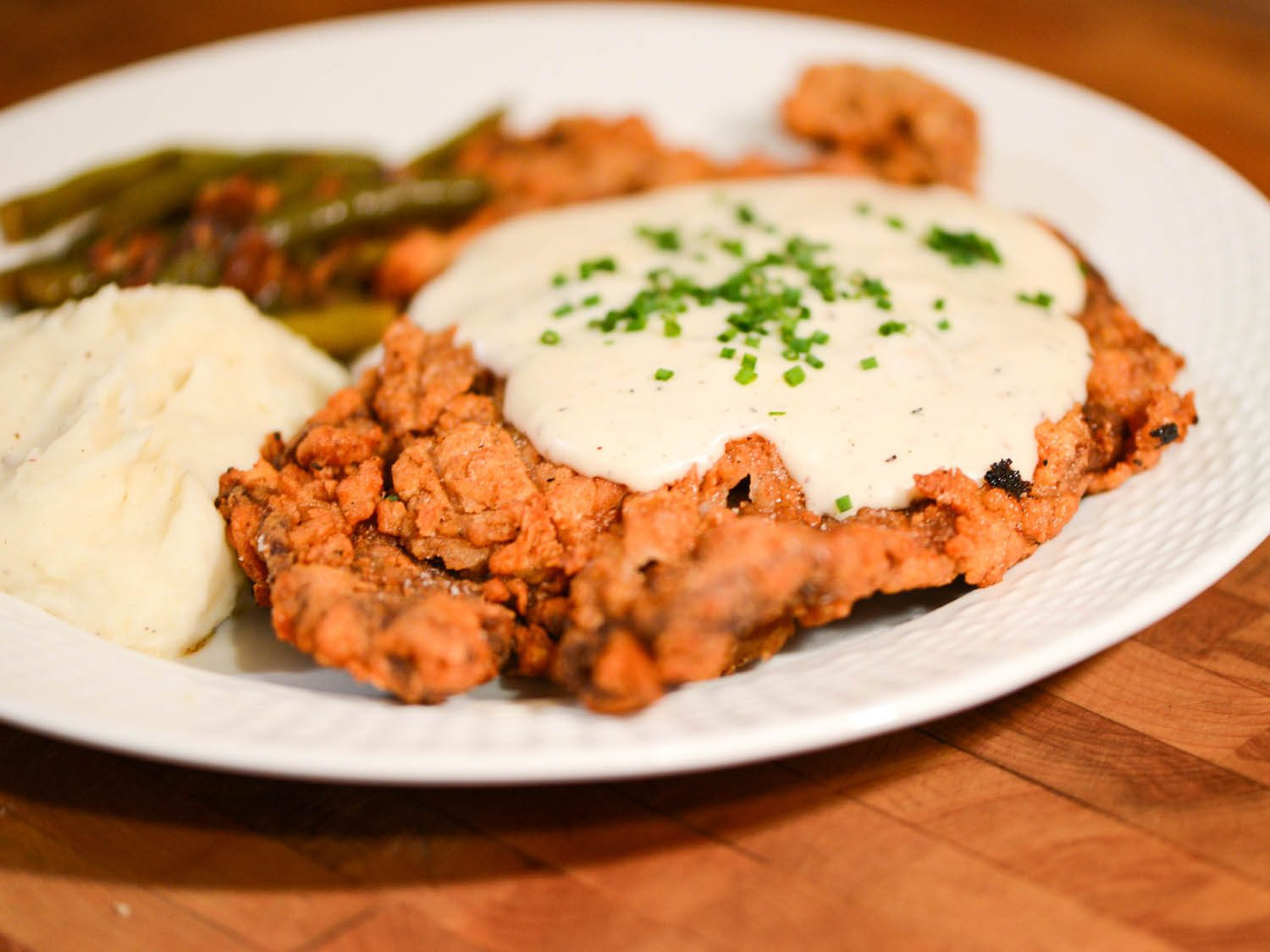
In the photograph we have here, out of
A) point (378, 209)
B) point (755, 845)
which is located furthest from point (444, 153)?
point (755, 845)

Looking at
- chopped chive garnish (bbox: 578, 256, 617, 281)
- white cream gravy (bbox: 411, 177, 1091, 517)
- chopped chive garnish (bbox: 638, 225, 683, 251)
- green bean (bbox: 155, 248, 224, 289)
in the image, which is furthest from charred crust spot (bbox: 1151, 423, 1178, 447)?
green bean (bbox: 155, 248, 224, 289)

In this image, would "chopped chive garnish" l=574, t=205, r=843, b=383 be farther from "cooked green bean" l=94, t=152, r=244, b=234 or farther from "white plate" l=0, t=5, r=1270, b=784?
"cooked green bean" l=94, t=152, r=244, b=234

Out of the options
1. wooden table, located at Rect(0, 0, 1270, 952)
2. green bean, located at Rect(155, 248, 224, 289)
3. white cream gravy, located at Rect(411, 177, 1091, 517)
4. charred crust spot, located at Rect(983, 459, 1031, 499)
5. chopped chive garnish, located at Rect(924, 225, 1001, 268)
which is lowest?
wooden table, located at Rect(0, 0, 1270, 952)

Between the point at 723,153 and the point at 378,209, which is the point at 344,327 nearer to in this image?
the point at 378,209

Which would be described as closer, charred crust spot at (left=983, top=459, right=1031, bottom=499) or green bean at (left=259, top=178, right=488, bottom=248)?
charred crust spot at (left=983, top=459, right=1031, bottom=499)

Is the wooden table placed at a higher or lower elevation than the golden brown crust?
lower

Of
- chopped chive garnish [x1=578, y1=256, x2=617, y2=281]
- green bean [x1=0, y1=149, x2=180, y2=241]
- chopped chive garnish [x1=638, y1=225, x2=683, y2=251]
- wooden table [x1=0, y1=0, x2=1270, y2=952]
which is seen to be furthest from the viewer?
green bean [x1=0, y1=149, x2=180, y2=241]

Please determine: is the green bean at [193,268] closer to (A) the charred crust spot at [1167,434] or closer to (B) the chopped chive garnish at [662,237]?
(B) the chopped chive garnish at [662,237]

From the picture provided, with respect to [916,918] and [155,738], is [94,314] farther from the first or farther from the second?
[916,918]
